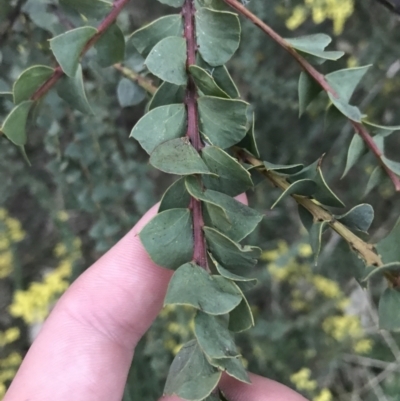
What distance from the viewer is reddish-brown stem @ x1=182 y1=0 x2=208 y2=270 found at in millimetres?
309

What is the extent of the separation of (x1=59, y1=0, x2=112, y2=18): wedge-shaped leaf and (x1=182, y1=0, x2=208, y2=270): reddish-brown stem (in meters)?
0.06

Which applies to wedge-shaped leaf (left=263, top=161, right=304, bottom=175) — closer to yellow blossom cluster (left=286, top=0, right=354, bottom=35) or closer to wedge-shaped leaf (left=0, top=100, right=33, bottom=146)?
wedge-shaped leaf (left=0, top=100, right=33, bottom=146)

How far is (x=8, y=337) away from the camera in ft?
3.33

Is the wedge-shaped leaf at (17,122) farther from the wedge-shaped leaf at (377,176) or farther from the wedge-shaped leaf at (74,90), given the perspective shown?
the wedge-shaped leaf at (377,176)

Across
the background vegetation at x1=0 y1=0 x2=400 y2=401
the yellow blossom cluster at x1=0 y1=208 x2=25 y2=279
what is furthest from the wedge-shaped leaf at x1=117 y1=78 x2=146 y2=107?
the yellow blossom cluster at x1=0 y1=208 x2=25 y2=279

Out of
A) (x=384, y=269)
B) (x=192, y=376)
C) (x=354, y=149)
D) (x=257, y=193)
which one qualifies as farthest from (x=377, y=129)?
(x=257, y=193)

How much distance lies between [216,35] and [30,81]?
134 millimetres

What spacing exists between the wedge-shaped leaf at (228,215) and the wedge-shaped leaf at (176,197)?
2cm

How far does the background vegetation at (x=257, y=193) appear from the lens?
659 millimetres

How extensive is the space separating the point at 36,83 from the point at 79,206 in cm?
41

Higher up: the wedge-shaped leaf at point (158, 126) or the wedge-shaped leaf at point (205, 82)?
the wedge-shaped leaf at point (205, 82)

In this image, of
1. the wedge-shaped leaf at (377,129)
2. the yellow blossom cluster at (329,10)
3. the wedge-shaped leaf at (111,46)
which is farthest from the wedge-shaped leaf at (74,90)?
the yellow blossom cluster at (329,10)

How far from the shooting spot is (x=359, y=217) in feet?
1.13

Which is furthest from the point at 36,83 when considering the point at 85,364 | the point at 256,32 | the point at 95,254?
the point at 95,254
